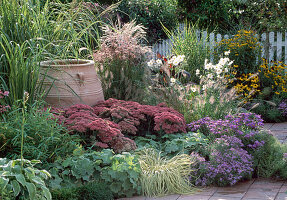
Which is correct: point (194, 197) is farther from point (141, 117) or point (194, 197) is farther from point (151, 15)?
point (151, 15)

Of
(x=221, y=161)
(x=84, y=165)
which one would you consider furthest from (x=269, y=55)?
(x=84, y=165)

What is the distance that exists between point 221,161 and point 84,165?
1.35m

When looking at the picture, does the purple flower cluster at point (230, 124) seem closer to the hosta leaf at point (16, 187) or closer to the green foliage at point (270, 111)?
the green foliage at point (270, 111)

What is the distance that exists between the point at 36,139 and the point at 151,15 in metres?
8.18

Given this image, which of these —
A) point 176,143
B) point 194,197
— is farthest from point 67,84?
point 194,197

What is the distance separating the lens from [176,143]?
438 centimetres

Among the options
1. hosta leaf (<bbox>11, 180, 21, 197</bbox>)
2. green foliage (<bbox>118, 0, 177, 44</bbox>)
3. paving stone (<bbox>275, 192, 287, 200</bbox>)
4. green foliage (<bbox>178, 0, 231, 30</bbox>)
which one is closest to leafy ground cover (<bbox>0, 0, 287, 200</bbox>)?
hosta leaf (<bbox>11, 180, 21, 197</bbox>)

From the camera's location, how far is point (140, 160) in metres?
3.96

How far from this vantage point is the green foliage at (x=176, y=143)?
4300 millimetres

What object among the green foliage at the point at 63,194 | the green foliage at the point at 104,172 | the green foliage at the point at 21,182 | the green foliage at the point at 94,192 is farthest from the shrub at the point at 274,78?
the green foliage at the point at 21,182

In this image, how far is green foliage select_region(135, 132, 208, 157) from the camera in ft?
14.1

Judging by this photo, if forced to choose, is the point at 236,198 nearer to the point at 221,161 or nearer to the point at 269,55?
the point at 221,161

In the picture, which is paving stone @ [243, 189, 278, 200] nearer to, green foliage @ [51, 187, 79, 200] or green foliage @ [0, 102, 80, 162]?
green foliage @ [51, 187, 79, 200]

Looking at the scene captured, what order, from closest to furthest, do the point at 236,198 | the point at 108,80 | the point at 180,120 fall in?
1. the point at 236,198
2. the point at 180,120
3. the point at 108,80
